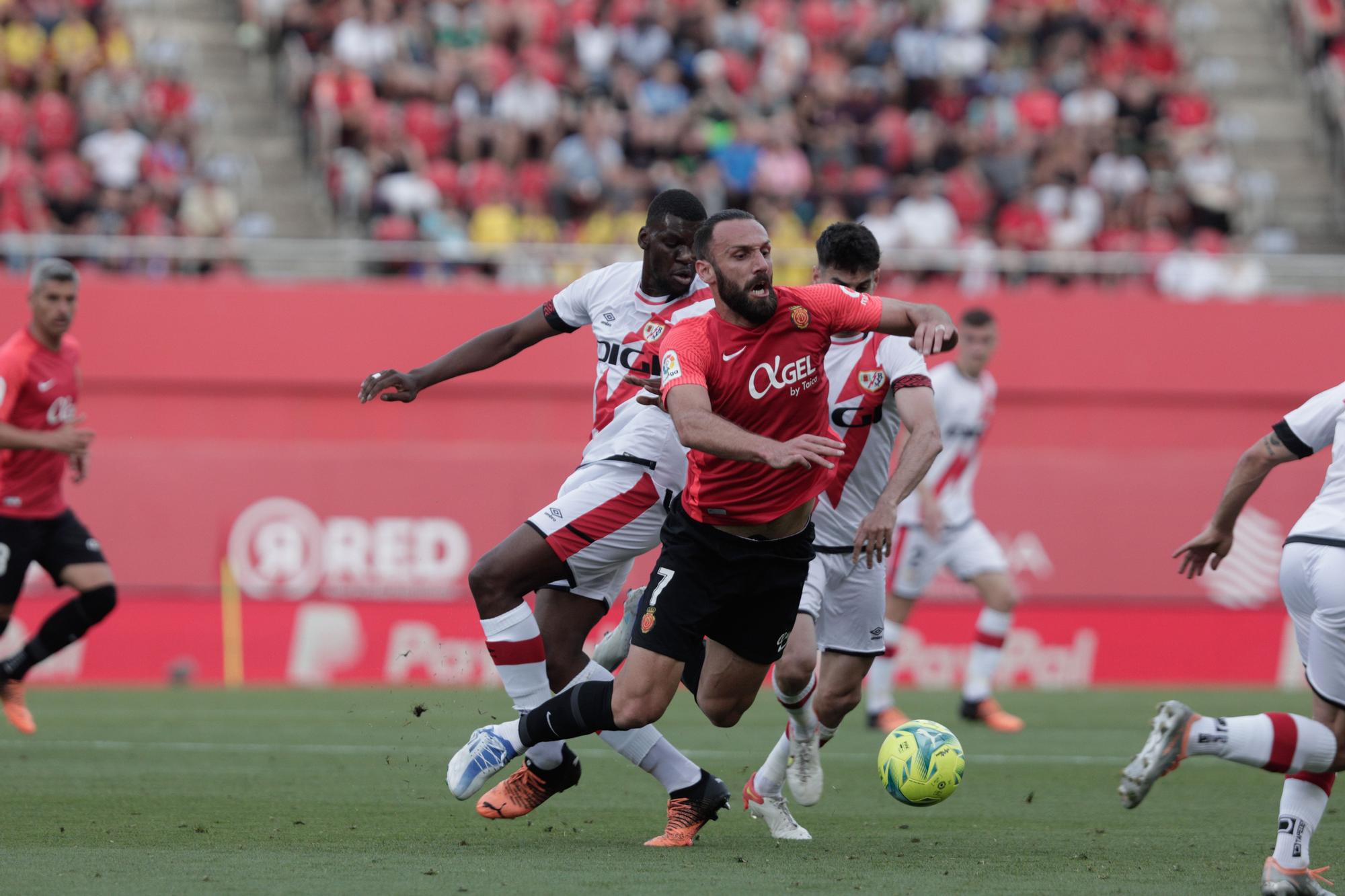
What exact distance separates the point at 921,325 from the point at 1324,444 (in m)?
1.46

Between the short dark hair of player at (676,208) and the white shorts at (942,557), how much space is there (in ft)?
18.2

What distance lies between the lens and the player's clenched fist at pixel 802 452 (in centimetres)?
587

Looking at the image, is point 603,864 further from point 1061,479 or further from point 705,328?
point 1061,479

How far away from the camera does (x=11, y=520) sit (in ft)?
35.2

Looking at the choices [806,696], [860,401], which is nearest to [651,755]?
[806,696]

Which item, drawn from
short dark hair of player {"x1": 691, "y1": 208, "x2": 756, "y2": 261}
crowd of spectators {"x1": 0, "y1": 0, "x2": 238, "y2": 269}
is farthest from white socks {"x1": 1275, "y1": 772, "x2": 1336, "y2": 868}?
crowd of spectators {"x1": 0, "y1": 0, "x2": 238, "y2": 269}

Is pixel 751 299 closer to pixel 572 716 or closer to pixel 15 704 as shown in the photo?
pixel 572 716

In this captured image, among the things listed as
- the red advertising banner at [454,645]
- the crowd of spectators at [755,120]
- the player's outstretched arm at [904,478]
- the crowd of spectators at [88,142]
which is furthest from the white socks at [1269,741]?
the crowd of spectators at [88,142]

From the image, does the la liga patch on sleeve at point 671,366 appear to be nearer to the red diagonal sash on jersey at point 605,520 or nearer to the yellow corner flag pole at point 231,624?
the red diagonal sash on jersey at point 605,520

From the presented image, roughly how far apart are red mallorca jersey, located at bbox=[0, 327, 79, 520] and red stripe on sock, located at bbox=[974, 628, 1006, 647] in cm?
640

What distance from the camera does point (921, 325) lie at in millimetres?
6430

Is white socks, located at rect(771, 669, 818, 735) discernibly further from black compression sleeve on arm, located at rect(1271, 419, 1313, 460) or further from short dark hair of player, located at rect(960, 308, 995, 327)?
short dark hair of player, located at rect(960, 308, 995, 327)

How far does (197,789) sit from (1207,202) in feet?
49.1

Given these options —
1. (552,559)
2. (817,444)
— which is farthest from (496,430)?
(817,444)
